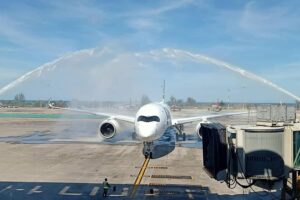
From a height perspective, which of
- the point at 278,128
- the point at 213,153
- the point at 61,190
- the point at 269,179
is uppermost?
the point at 278,128

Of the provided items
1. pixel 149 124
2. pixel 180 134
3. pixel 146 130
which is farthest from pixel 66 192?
pixel 180 134

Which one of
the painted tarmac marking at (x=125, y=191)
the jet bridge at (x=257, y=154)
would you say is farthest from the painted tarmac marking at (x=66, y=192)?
the jet bridge at (x=257, y=154)

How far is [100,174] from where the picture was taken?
98.3 ft

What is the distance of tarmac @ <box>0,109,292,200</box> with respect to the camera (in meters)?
23.8

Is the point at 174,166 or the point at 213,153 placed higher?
the point at 213,153

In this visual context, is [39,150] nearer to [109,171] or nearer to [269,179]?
[109,171]

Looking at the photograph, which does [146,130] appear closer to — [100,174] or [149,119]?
[149,119]

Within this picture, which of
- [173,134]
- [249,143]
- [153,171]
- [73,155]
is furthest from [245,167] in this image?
[173,134]

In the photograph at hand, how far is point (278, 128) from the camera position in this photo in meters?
13.0

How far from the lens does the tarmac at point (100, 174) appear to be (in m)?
23.8

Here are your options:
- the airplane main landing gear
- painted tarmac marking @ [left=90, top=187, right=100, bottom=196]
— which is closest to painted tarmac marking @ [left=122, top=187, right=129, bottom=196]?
painted tarmac marking @ [left=90, top=187, right=100, bottom=196]

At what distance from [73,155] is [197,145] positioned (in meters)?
17.4

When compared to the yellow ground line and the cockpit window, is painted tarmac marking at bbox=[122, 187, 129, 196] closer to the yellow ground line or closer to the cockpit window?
the yellow ground line

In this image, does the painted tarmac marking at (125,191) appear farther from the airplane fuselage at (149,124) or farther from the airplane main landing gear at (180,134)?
the airplane main landing gear at (180,134)
